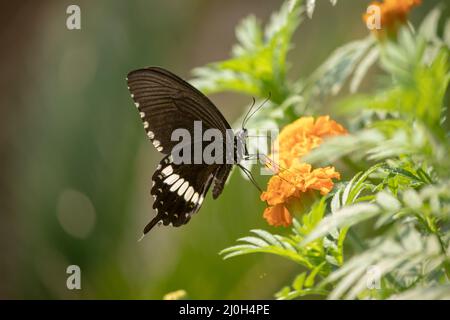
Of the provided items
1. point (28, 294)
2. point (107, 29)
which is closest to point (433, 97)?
point (107, 29)

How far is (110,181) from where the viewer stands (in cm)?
287

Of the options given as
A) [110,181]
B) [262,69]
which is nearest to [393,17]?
[262,69]

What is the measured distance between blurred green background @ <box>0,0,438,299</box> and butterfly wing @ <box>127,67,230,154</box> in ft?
2.29

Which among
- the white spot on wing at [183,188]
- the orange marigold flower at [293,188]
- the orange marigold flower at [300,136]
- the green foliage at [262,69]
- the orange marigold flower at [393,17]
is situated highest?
the green foliage at [262,69]

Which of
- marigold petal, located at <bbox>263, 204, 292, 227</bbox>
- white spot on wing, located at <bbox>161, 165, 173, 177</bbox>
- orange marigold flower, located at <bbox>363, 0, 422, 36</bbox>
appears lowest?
marigold petal, located at <bbox>263, 204, 292, 227</bbox>

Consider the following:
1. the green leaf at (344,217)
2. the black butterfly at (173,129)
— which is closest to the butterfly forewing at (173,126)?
the black butterfly at (173,129)

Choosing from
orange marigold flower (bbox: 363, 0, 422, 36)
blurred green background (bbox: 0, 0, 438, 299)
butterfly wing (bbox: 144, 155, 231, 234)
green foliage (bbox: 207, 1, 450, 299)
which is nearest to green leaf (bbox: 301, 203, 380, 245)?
green foliage (bbox: 207, 1, 450, 299)

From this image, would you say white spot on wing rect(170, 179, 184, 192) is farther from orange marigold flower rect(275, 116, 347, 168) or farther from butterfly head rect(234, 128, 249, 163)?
orange marigold flower rect(275, 116, 347, 168)

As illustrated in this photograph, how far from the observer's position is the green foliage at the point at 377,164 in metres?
0.95

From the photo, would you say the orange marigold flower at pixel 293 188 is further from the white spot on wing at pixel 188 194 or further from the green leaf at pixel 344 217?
the white spot on wing at pixel 188 194

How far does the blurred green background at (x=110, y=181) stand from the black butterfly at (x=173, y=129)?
0.57 m

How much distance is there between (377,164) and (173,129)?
741 millimetres

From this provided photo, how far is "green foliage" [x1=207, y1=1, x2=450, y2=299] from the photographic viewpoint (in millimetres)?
949
